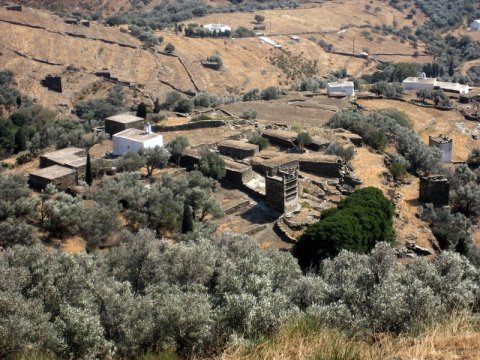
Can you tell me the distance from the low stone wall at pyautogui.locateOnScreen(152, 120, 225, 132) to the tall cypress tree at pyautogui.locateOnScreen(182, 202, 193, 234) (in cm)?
1351

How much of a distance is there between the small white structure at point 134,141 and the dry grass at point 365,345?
20932 millimetres

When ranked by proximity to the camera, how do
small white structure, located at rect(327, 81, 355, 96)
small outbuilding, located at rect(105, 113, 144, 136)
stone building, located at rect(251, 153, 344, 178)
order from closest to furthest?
stone building, located at rect(251, 153, 344, 178) < small outbuilding, located at rect(105, 113, 144, 136) < small white structure, located at rect(327, 81, 355, 96)

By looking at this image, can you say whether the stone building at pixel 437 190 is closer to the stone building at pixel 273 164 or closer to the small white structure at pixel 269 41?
the stone building at pixel 273 164

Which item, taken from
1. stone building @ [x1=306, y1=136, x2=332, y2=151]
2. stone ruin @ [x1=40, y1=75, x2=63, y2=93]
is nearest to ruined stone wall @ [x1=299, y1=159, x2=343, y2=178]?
stone building @ [x1=306, y1=136, x2=332, y2=151]

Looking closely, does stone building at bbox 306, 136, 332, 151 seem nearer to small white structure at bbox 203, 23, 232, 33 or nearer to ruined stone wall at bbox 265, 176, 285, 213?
ruined stone wall at bbox 265, 176, 285, 213

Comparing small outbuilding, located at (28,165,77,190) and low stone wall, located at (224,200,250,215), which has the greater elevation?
small outbuilding, located at (28,165,77,190)

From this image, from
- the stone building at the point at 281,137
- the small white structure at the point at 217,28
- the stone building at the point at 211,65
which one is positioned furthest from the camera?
the small white structure at the point at 217,28

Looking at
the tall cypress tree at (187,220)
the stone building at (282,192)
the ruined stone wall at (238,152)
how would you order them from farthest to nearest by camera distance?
the ruined stone wall at (238,152)
the stone building at (282,192)
the tall cypress tree at (187,220)

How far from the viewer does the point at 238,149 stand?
28.5 m

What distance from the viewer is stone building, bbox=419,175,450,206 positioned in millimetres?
26578

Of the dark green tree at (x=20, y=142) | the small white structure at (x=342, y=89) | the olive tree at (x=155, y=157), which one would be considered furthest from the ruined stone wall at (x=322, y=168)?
the small white structure at (x=342, y=89)

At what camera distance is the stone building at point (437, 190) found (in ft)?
87.2

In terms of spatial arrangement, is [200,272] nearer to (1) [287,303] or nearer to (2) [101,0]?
(1) [287,303]

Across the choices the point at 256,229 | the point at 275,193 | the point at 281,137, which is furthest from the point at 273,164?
the point at 256,229
